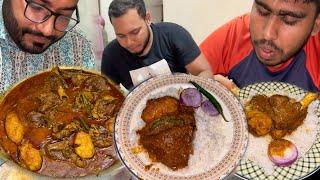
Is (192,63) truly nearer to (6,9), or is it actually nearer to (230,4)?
(230,4)

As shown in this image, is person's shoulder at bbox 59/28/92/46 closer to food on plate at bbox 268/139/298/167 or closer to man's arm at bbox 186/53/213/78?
man's arm at bbox 186/53/213/78

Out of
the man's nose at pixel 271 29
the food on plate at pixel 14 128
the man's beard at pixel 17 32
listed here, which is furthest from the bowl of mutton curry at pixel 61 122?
the man's nose at pixel 271 29

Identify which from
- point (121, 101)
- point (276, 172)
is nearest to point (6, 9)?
point (121, 101)

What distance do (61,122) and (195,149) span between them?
0.27 metres

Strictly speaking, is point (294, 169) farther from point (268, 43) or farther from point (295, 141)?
point (268, 43)

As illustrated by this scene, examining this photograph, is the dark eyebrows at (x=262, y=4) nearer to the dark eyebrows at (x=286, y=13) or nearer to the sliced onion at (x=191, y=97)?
the dark eyebrows at (x=286, y=13)

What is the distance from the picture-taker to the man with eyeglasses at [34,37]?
742 millimetres

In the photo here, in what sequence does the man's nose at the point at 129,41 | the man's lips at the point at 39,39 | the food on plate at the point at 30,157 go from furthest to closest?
the man's nose at the point at 129,41 → the man's lips at the point at 39,39 → the food on plate at the point at 30,157

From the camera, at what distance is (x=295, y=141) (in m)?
0.76

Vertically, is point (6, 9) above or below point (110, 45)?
above

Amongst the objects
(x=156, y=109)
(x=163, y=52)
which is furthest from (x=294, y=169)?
(x=163, y=52)

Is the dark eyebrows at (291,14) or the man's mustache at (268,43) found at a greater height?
the dark eyebrows at (291,14)

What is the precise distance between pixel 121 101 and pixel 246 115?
25 centimetres

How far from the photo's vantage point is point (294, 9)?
0.73 m
